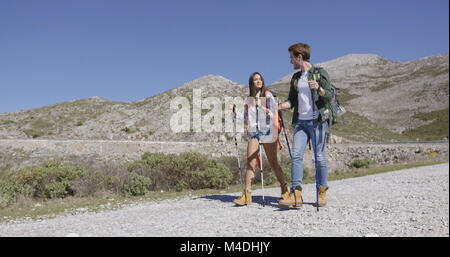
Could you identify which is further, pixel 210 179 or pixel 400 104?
pixel 400 104

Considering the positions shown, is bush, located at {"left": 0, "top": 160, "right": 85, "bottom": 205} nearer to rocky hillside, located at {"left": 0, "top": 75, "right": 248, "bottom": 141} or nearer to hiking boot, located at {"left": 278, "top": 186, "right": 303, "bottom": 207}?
hiking boot, located at {"left": 278, "top": 186, "right": 303, "bottom": 207}

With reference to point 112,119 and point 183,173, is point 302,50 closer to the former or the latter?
point 183,173

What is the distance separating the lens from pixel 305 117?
16.2 ft

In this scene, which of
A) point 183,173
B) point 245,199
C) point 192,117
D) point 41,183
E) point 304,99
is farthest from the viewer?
point 192,117

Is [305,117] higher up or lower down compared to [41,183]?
higher up

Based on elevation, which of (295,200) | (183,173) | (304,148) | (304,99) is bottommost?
(183,173)

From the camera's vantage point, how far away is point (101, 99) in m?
68.2

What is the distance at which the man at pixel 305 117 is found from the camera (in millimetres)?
4805

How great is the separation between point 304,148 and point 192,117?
127 ft

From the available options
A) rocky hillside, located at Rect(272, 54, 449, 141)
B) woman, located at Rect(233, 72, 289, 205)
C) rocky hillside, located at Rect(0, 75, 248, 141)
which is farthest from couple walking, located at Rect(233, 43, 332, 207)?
rocky hillside, located at Rect(0, 75, 248, 141)

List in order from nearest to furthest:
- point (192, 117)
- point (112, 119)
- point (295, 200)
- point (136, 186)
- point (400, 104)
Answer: point (295, 200) < point (136, 186) < point (192, 117) < point (112, 119) < point (400, 104)

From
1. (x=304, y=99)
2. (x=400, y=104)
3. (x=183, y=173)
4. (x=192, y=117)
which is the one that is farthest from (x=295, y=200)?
(x=400, y=104)

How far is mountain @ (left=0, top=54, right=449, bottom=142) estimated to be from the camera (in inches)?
1763
